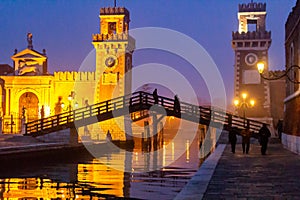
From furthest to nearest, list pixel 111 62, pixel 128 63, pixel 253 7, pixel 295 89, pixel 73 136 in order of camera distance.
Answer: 1. pixel 128 63
2. pixel 111 62
3. pixel 253 7
4. pixel 73 136
5. pixel 295 89

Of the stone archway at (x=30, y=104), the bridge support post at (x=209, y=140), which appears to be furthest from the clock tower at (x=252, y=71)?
the stone archway at (x=30, y=104)

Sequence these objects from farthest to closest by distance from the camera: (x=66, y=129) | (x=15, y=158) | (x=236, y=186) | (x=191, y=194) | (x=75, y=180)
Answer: (x=66, y=129)
(x=15, y=158)
(x=75, y=180)
(x=236, y=186)
(x=191, y=194)

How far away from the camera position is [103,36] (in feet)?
166

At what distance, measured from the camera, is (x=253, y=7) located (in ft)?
151

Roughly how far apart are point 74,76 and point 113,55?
4.52 m

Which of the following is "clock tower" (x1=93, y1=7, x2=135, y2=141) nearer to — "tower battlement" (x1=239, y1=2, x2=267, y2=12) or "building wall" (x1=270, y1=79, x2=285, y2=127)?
"tower battlement" (x1=239, y1=2, x2=267, y2=12)

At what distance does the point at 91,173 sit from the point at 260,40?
2862 cm

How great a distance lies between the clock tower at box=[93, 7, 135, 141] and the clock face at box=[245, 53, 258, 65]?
12267mm

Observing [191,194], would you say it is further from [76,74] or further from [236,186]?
[76,74]

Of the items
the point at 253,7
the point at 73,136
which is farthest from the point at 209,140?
the point at 253,7

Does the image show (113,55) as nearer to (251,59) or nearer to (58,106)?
(58,106)

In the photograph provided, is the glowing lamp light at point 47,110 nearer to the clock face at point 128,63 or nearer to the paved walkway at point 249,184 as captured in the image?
the clock face at point 128,63

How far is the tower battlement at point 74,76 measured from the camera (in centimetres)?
5047

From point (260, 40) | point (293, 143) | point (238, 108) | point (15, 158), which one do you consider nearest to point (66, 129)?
point (15, 158)
